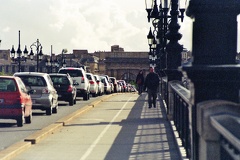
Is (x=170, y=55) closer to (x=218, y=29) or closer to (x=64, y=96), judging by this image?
(x=64, y=96)

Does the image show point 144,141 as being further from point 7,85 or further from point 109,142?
point 7,85

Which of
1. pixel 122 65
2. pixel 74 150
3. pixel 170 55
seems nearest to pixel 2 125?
pixel 170 55

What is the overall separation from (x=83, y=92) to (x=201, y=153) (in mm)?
31333

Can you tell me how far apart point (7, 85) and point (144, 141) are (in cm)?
605

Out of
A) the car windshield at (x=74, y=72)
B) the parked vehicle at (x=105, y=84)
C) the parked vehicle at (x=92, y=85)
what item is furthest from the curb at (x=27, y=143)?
the parked vehicle at (x=105, y=84)

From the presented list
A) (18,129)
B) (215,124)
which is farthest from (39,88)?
(215,124)

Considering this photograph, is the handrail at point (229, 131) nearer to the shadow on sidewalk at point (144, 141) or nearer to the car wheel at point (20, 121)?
the shadow on sidewalk at point (144, 141)

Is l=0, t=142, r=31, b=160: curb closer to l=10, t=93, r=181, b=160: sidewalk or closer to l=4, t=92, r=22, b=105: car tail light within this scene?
l=10, t=93, r=181, b=160: sidewalk

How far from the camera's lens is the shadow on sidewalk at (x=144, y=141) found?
12.0 meters

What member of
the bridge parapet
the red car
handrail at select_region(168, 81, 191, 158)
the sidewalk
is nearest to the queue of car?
the red car

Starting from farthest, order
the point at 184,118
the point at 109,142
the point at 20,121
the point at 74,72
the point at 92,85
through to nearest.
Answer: the point at 92,85, the point at 74,72, the point at 20,121, the point at 109,142, the point at 184,118

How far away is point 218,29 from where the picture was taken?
20.8 feet

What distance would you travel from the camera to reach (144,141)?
14320mm

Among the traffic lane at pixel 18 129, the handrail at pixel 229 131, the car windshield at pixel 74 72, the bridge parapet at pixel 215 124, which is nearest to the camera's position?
the handrail at pixel 229 131
